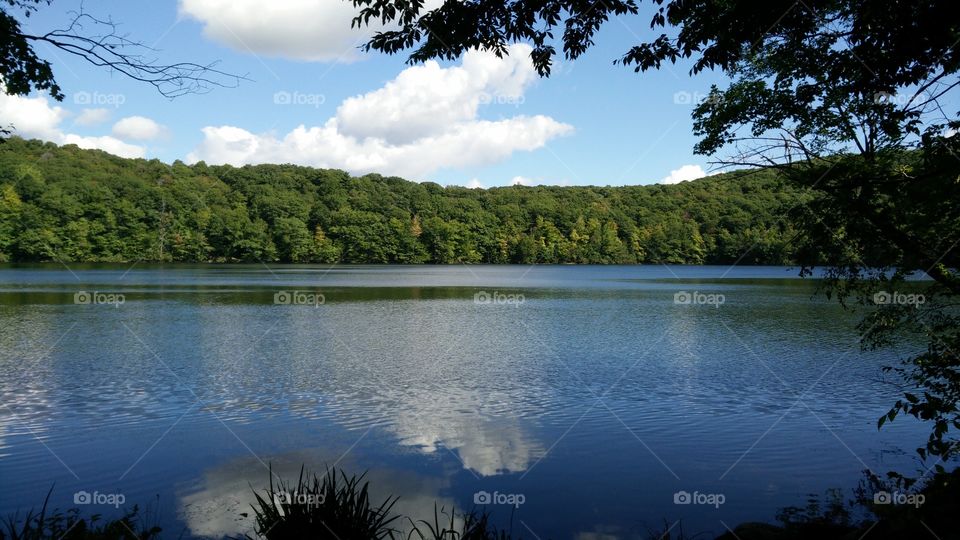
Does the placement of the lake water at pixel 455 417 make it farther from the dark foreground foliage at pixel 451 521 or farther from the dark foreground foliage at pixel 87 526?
the dark foreground foliage at pixel 451 521

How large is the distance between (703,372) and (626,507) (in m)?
10.0

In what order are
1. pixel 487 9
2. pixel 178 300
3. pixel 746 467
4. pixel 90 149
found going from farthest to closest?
pixel 90 149
pixel 178 300
pixel 746 467
pixel 487 9

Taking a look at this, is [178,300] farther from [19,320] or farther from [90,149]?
[90,149]

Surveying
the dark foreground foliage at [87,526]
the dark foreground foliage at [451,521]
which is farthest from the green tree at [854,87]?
Result: the dark foreground foliage at [87,526]

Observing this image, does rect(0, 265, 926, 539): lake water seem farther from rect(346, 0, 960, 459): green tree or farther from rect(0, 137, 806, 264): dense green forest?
rect(0, 137, 806, 264): dense green forest

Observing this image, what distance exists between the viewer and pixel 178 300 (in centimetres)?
3628

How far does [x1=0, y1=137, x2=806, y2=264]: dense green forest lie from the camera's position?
96.4 meters

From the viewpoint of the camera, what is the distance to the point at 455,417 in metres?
12.2

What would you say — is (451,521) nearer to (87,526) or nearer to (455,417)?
(87,526)

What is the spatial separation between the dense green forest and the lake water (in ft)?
246

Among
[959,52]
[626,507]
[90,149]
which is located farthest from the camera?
[90,149]

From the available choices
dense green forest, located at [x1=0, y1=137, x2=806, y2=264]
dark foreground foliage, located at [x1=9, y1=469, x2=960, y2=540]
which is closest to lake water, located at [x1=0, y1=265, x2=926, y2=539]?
dark foreground foliage, located at [x1=9, y1=469, x2=960, y2=540]

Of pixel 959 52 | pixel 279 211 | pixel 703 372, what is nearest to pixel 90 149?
pixel 279 211

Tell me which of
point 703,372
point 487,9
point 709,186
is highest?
point 709,186
